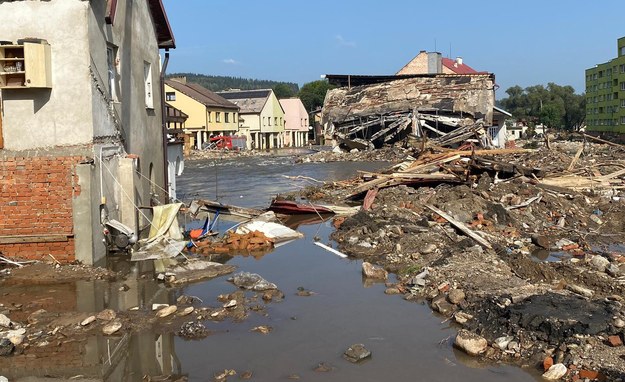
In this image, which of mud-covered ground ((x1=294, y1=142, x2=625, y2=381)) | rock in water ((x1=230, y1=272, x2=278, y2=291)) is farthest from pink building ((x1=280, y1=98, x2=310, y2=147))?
rock in water ((x1=230, y1=272, x2=278, y2=291))

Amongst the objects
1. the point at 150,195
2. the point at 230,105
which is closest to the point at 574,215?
the point at 150,195

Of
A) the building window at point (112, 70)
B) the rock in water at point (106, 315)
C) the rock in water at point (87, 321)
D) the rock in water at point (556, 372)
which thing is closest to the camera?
the rock in water at point (556, 372)

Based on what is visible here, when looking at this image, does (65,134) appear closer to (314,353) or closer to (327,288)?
(327,288)

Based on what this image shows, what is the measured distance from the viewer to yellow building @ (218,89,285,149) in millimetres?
69875

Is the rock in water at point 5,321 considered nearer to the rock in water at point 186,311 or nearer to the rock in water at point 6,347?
the rock in water at point 6,347

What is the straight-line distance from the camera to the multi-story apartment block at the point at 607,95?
77438mm

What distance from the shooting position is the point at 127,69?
43.9 feet

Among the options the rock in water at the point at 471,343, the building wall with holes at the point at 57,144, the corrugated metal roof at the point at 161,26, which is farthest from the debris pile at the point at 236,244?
the corrugated metal roof at the point at 161,26

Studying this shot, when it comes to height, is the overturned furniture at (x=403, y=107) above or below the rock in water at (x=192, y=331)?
above

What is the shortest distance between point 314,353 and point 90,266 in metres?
5.18

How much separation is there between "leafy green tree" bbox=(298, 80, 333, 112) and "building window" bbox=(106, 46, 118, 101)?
94.9 metres

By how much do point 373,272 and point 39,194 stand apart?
5.88m

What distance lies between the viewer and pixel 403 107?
155 ft

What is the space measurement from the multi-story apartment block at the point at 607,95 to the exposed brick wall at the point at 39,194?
258 ft
